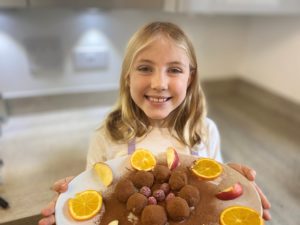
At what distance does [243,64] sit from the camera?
1.59 meters

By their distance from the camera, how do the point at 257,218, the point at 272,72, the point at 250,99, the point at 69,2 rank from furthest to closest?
the point at 250,99 → the point at 272,72 → the point at 69,2 → the point at 257,218

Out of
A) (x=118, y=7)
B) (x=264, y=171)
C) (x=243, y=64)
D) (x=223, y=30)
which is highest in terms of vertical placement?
(x=118, y=7)

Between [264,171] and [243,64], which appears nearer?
[264,171]

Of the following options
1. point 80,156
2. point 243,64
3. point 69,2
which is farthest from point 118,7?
point 243,64

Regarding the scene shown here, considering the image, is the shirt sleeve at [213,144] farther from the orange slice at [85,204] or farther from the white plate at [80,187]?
the orange slice at [85,204]

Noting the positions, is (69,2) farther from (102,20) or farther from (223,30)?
(223,30)

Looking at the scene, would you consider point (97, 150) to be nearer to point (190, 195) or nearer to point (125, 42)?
point (190, 195)

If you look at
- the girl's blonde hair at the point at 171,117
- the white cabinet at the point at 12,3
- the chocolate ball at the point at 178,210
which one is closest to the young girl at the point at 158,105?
the girl's blonde hair at the point at 171,117

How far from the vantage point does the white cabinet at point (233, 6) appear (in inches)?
35.8

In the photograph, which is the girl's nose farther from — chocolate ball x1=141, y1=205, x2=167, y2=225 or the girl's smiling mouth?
chocolate ball x1=141, y1=205, x2=167, y2=225

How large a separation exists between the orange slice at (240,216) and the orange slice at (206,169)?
10 centimetres

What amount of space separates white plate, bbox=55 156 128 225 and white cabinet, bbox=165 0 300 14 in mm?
539

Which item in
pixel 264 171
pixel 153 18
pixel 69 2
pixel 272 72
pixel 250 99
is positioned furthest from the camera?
pixel 250 99

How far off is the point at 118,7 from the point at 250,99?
97 cm
